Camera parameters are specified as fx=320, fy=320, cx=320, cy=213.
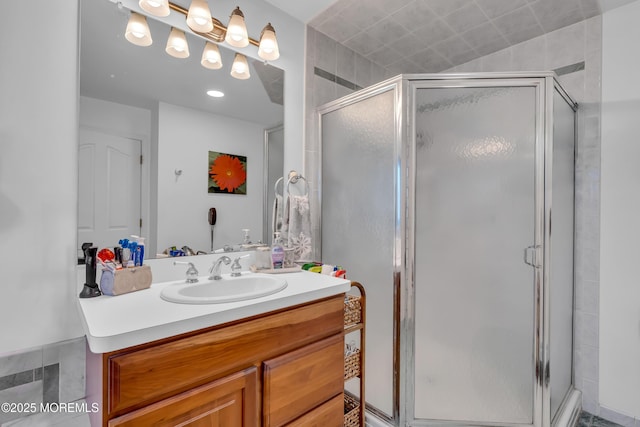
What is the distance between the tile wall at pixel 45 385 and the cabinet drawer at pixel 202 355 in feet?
1.76

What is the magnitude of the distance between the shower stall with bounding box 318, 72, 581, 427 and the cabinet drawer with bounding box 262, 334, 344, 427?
48 centimetres

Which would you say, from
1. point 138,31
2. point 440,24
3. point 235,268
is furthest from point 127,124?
point 440,24

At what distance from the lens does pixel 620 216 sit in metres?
1.84

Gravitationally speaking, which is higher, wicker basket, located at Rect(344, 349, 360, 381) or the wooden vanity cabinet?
the wooden vanity cabinet

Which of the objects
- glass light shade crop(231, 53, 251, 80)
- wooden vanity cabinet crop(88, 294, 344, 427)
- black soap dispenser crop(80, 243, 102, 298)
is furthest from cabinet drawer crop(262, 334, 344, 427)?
glass light shade crop(231, 53, 251, 80)

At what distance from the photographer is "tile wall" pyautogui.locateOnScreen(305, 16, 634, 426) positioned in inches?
75.4

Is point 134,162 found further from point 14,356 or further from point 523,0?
point 523,0

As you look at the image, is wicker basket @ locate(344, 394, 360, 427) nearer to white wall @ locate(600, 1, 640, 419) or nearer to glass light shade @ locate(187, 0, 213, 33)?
white wall @ locate(600, 1, 640, 419)

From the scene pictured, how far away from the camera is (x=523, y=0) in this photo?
175cm

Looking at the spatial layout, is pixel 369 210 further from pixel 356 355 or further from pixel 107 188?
pixel 107 188

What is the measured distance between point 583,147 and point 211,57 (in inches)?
87.1

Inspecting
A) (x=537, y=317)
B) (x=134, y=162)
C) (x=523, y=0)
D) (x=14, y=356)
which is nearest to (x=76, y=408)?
(x=14, y=356)

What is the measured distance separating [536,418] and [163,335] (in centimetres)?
180

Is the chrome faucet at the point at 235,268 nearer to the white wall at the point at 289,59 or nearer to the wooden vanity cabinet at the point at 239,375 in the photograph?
the wooden vanity cabinet at the point at 239,375
